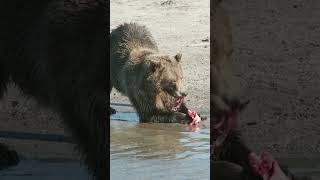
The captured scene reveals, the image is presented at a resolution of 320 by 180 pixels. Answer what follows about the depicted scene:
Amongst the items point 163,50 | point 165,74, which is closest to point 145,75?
point 165,74

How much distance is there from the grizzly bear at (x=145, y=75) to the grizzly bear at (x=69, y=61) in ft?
0.47

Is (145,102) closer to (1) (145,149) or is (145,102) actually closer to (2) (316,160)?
(1) (145,149)

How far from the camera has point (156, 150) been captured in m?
6.61

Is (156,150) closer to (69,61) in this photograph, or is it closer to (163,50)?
(163,50)

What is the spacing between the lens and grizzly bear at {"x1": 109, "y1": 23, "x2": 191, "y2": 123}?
21.5ft

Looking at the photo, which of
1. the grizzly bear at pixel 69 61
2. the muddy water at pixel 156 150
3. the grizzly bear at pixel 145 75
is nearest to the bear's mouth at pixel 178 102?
the grizzly bear at pixel 145 75

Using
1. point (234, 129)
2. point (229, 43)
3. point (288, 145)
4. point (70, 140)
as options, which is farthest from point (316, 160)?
point (70, 140)

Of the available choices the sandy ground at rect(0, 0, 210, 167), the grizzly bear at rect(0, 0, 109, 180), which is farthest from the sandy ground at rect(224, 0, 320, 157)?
the grizzly bear at rect(0, 0, 109, 180)

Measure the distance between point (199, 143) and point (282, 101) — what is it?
836mm

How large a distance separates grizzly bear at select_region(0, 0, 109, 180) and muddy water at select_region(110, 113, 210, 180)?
0.15m

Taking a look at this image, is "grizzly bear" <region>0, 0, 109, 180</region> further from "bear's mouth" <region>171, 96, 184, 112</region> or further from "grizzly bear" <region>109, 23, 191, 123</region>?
"bear's mouth" <region>171, 96, 184, 112</region>

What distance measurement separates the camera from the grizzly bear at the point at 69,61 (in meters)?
6.48

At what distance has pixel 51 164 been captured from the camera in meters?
6.62

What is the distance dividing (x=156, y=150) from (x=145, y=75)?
2.28 feet
